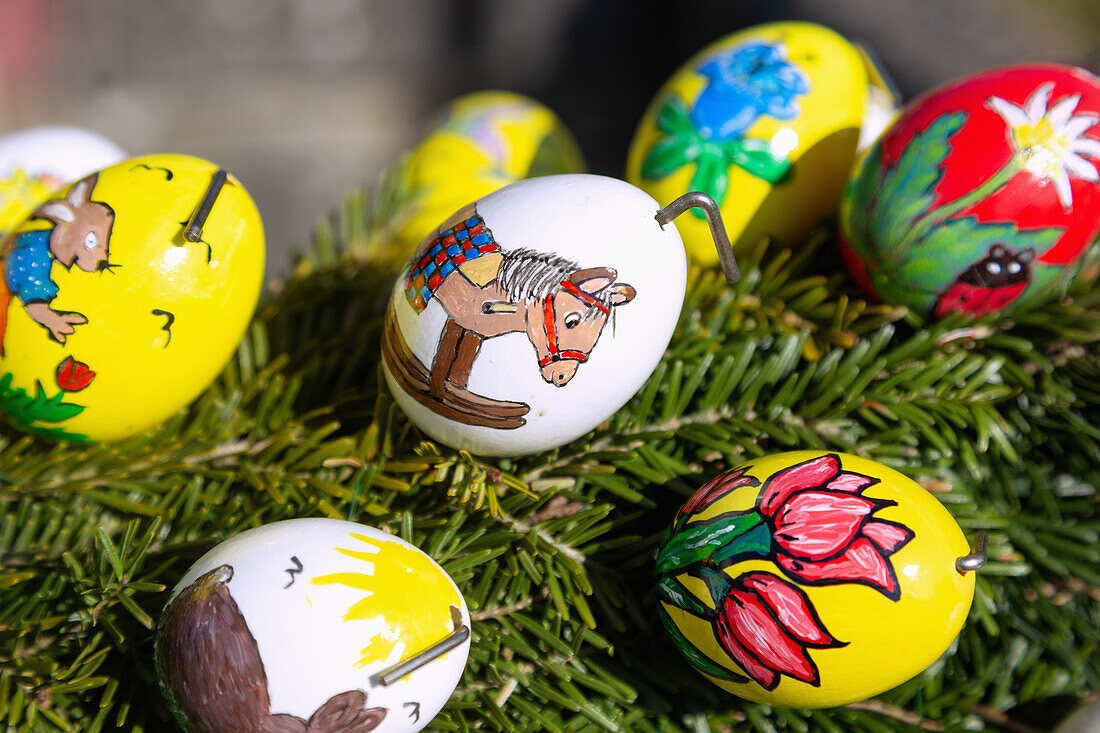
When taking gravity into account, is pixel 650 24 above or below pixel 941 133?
below

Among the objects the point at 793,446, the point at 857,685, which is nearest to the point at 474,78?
the point at 793,446

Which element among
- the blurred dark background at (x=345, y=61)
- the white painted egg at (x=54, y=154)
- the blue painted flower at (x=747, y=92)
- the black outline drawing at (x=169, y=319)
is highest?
the blue painted flower at (x=747, y=92)

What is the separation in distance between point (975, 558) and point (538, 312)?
0.31 metres

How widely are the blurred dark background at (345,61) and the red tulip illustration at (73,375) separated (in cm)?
111

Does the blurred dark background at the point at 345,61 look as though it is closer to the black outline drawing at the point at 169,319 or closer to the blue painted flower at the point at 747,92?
the blue painted flower at the point at 747,92

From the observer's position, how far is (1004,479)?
24.5 inches

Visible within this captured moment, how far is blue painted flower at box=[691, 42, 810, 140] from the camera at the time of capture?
0.67 m

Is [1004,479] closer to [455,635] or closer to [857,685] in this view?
[857,685]

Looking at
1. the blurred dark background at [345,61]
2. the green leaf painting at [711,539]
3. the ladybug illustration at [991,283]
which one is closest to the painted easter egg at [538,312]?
the green leaf painting at [711,539]

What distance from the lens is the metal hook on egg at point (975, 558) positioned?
1.64ft

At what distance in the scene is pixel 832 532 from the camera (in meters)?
0.50

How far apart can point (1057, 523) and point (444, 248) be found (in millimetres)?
496

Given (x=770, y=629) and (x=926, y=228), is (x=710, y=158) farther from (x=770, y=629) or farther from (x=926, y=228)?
(x=770, y=629)

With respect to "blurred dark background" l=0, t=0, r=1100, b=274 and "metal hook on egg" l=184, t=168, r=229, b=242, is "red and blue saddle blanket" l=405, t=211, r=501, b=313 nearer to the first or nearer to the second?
"metal hook on egg" l=184, t=168, r=229, b=242
